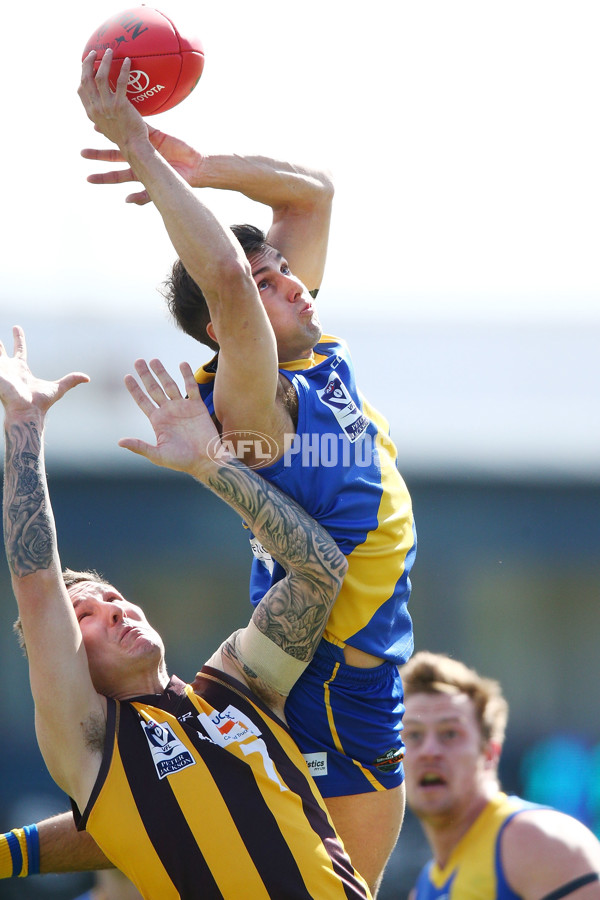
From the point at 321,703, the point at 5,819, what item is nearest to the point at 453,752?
the point at 321,703

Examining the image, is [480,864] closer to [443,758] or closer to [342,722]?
[443,758]

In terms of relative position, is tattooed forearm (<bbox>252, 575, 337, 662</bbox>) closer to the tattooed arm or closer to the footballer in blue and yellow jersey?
the tattooed arm

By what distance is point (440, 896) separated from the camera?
16.8 ft

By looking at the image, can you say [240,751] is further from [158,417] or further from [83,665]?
[158,417]

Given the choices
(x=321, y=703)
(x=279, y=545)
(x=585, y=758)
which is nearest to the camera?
(x=279, y=545)

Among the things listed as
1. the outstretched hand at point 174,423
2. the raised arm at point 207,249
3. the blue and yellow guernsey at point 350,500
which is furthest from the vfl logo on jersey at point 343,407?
the outstretched hand at point 174,423

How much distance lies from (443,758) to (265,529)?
2091 mm

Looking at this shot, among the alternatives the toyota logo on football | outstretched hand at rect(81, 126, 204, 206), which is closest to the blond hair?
outstretched hand at rect(81, 126, 204, 206)

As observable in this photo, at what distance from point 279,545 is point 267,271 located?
1.13m

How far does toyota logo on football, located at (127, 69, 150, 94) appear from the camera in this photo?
422 centimetres

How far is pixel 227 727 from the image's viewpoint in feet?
14.0

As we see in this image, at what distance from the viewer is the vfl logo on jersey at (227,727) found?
4230mm

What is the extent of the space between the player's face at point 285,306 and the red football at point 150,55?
29.4 inches

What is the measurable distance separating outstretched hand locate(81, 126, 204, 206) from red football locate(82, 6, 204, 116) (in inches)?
4.9
